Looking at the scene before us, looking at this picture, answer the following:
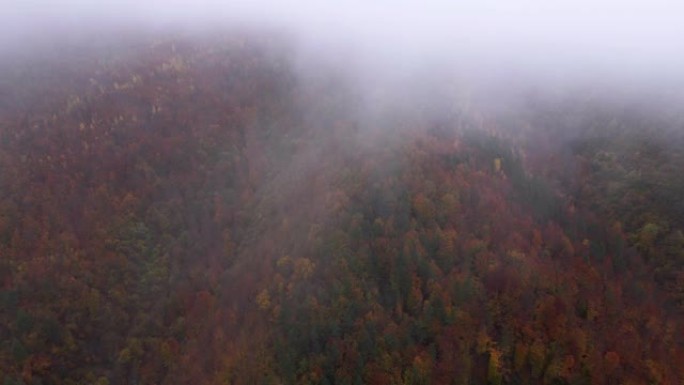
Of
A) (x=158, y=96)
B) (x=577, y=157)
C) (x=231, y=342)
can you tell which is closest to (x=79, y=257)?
(x=231, y=342)

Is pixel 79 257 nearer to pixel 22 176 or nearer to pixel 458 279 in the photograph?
pixel 22 176

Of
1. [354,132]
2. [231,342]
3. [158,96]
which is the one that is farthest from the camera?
[158,96]

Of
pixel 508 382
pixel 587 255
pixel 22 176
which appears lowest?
pixel 508 382

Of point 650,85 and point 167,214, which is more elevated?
point 650,85

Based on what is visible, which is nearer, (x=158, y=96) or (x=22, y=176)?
(x=22, y=176)

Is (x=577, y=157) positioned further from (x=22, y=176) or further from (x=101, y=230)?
(x=22, y=176)

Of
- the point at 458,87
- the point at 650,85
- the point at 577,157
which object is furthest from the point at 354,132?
the point at 650,85

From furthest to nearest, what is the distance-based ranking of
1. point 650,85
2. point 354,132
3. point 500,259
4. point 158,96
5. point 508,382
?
point 650,85
point 158,96
point 354,132
point 500,259
point 508,382
